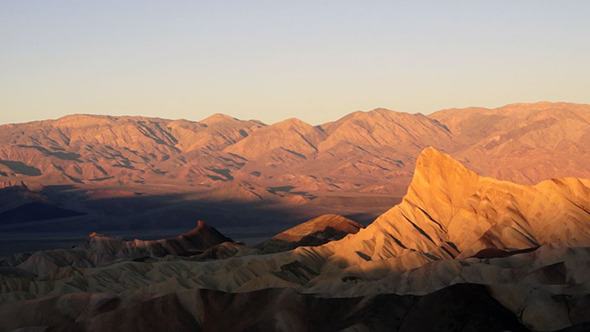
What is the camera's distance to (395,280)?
12238cm

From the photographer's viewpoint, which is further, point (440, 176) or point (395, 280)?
point (440, 176)

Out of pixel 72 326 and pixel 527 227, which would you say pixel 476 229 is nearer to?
pixel 527 227

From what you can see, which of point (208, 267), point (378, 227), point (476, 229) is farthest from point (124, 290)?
point (476, 229)

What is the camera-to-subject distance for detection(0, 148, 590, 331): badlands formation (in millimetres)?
100500

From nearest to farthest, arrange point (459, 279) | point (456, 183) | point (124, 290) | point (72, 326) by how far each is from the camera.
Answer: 1. point (72, 326)
2. point (459, 279)
3. point (124, 290)
4. point (456, 183)

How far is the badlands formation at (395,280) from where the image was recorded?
100500 mm

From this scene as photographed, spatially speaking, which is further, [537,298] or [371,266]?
[371,266]

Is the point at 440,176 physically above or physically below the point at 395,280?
above

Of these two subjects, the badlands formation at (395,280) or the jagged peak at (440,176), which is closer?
the badlands formation at (395,280)

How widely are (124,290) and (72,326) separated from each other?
116 feet

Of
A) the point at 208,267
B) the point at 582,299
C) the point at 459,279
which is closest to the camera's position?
the point at 582,299

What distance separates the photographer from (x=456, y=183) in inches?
7500

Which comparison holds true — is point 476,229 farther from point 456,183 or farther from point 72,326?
point 72,326

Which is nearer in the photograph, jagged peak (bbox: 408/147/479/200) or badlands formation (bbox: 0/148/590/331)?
badlands formation (bbox: 0/148/590/331)
